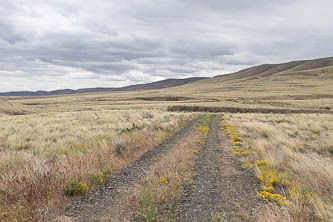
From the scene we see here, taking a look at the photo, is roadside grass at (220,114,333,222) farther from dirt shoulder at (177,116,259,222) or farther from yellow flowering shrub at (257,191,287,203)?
dirt shoulder at (177,116,259,222)

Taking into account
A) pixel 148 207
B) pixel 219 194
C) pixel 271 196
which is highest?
pixel 148 207

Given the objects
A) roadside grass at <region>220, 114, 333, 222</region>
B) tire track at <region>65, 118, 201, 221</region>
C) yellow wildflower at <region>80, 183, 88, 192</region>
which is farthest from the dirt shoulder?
yellow wildflower at <region>80, 183, 88, 192</region>

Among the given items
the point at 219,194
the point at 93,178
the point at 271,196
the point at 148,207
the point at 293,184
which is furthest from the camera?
the point at 93,178

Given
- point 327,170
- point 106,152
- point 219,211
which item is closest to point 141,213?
point 219,211

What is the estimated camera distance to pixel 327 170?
21.8ft

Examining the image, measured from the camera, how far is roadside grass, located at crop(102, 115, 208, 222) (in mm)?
4535

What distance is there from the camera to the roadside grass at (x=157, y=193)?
4535mm

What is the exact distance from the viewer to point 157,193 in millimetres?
5496

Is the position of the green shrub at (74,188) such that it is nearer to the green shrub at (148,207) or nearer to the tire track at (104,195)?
the tire track at (104,195)

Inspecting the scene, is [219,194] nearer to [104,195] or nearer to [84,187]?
[104,195]

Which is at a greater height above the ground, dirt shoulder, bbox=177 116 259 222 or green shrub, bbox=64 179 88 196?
green shrub, bbox=64 179 88 196

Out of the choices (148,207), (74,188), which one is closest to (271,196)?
(148,207)

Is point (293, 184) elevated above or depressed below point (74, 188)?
below

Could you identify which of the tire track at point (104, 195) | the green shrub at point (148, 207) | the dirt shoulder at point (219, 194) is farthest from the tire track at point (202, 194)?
the tire track at point (104, 195)
